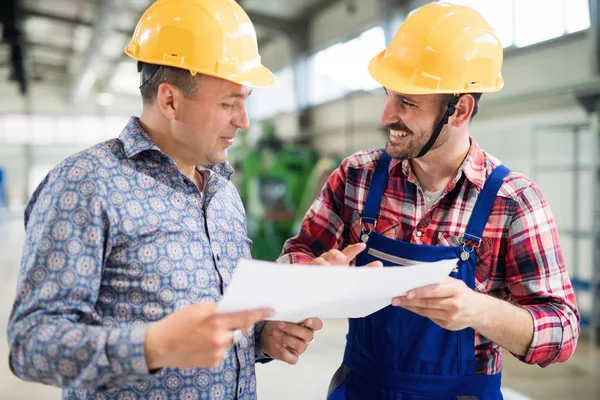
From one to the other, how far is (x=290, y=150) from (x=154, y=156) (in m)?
7.48

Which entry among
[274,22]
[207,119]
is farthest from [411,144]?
[274,22]

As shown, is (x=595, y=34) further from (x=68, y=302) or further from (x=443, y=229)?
(x=68, y=302)

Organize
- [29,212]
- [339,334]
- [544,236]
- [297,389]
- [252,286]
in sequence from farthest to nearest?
[339,334], [297,389], [544,236], [29,212], [252,286]

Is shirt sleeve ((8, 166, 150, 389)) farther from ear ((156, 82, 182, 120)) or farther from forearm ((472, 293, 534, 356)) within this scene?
forearm ((472, 293, 534, 356))

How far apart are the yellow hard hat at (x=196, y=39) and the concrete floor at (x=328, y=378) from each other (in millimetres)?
3329

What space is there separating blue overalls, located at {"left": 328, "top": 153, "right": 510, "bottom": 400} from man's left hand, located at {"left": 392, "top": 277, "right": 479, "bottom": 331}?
0.23 meters

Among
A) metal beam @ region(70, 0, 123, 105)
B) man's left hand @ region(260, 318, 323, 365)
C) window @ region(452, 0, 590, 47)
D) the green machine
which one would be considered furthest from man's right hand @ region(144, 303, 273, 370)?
metal beam @ region(70, 0, 123, 105)

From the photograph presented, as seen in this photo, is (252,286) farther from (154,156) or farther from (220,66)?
(220,66)

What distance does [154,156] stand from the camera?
4.59ft

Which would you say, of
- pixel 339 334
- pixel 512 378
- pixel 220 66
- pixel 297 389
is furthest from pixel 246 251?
pixel 339 334

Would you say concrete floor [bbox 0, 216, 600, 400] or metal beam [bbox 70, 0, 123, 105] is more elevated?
metal beam [bbox 70, 0, 123, 105]

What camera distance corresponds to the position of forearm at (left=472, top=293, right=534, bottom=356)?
1.41 metres

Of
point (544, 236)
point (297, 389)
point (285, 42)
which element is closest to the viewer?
point (544, 236)

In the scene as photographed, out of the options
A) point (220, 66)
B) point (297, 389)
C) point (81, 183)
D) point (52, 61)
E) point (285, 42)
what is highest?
point (52, 61)
